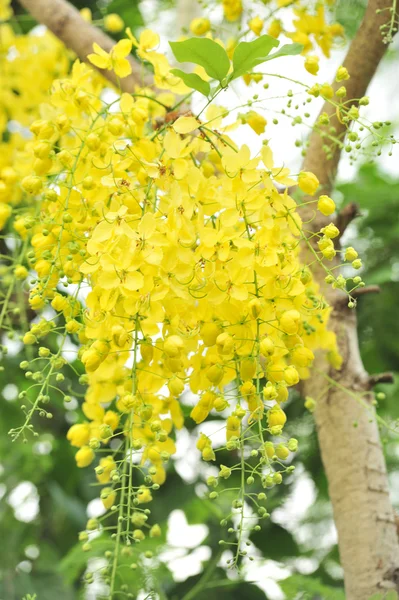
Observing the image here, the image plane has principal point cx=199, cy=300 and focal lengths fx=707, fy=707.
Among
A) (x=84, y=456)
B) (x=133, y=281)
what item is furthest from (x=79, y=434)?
(x=133, y=281)

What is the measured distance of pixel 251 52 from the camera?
1.99ft

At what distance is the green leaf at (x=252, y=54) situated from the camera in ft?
1.97

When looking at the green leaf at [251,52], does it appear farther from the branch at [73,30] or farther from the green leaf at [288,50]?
the branch at [73,30]

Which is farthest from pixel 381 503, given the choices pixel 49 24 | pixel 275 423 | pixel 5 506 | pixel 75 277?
pixel 49 24

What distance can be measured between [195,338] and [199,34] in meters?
0.54

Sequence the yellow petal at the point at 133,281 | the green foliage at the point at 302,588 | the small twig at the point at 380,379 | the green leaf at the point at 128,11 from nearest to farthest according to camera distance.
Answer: the yellow petal at the point at 133,281
the small twig at the point at 380,379
the green foliage at the point at 302,588
the green leaf at the point at 128,11

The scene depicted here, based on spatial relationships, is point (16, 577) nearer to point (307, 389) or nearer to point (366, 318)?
point (307, 389)

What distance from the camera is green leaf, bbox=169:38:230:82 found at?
597mm

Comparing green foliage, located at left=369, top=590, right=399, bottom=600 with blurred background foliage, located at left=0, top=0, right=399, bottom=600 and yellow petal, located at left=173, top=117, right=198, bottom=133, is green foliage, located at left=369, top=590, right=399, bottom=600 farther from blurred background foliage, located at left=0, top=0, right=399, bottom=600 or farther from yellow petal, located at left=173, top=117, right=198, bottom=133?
yellow petal, located at left=173, top=117, right=198, bottom=133

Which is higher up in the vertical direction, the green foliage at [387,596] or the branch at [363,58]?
the branch at [363,58]

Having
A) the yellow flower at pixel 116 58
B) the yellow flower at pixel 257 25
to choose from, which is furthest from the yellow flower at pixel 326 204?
the yellow flower at pixel 257 25

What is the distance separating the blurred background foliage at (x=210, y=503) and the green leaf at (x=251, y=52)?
513 millimetres

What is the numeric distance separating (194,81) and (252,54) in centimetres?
6

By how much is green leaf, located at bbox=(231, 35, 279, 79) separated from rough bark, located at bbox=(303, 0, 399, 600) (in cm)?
18
